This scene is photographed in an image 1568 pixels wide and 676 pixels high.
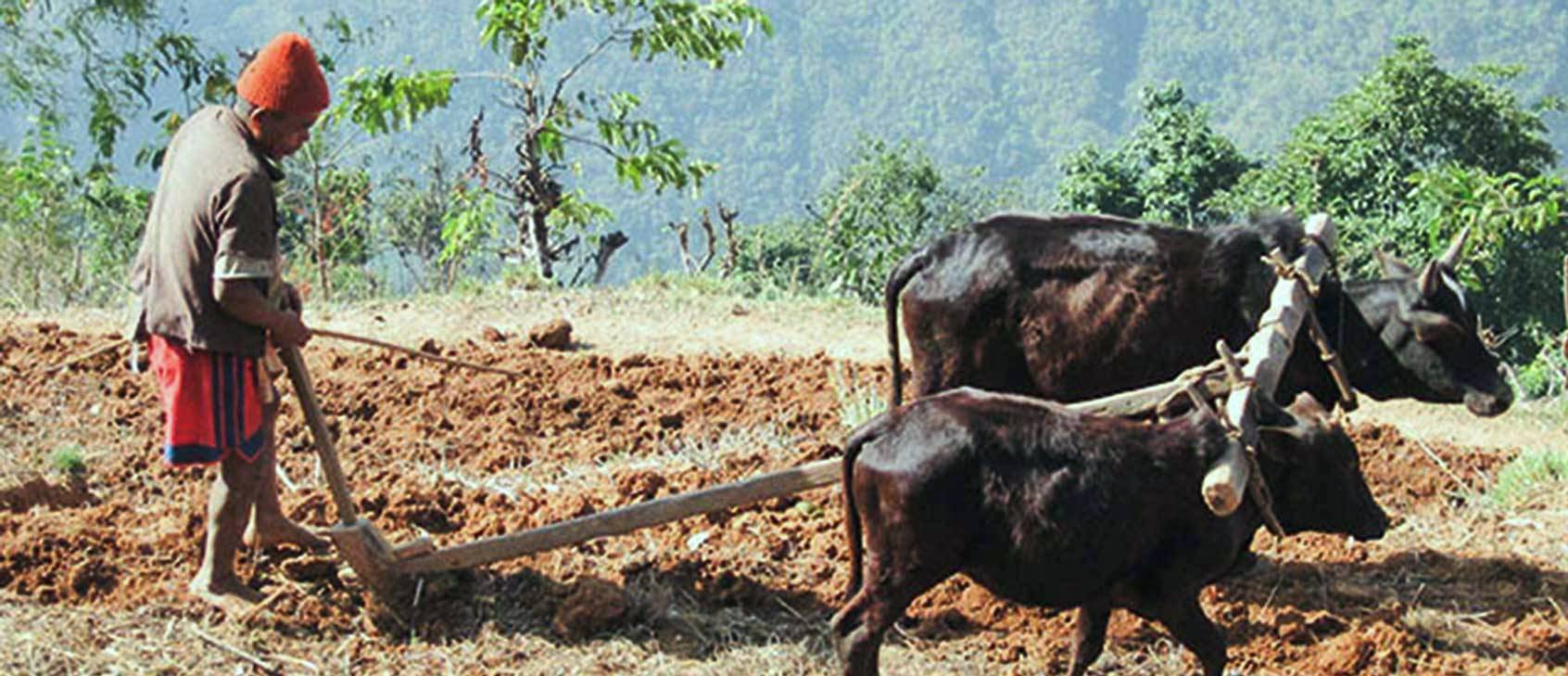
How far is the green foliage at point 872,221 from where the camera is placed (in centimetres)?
2223

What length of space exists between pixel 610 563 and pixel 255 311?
1.65 metres

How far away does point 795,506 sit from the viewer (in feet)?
22.0

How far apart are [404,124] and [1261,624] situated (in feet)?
27.1

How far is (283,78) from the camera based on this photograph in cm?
505

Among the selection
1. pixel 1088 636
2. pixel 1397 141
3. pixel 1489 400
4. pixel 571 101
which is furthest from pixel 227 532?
pixel 1397 141

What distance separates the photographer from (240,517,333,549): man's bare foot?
18.9 feet

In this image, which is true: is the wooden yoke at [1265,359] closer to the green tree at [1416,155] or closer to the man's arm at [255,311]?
the man's arm at [255,311]

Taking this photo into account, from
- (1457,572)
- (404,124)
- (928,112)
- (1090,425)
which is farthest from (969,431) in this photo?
(928,112)

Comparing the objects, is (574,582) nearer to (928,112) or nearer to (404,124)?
(404,124)

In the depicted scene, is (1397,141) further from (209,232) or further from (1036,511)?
(209,232)

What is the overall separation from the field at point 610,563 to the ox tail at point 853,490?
491 mm

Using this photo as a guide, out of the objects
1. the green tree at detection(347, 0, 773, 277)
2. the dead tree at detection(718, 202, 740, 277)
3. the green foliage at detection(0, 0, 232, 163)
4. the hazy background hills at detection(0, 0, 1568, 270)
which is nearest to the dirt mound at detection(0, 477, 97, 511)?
the green foliage at detection(0, 0, 232, 163)

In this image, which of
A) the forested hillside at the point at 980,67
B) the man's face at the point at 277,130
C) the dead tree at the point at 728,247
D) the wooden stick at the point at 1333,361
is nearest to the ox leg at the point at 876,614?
the wooden stick at the point at 1333,361

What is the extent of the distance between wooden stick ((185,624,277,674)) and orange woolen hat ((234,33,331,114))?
1.63 meters
